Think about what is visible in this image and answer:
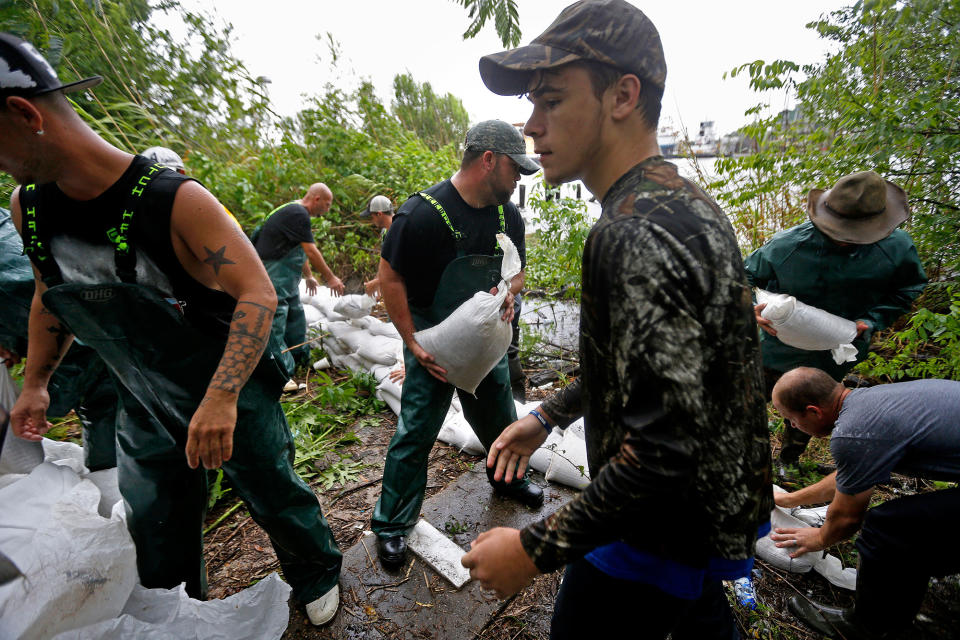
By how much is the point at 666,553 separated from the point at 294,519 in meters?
1.37

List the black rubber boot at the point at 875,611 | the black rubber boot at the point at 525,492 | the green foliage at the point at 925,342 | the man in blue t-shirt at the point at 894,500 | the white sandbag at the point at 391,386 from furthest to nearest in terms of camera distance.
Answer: the white sandbag at the point at 391,386 < the black rubber boot at the point at 525,492 < the green foliage at the point at 925,342 < the black rubber boot at the point at 875,611 < the man in blue t-shirt at the point at 894,500

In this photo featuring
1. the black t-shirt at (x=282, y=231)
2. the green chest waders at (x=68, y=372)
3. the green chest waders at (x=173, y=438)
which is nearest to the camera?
the green chest waders at (x=173, y=438)

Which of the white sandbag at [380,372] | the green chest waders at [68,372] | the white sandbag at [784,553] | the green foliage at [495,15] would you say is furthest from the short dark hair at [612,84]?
the green foliage at [495,15]

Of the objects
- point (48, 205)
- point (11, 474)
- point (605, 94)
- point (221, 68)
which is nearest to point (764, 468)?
point (605, 94)

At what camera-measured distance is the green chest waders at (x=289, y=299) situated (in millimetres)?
3746

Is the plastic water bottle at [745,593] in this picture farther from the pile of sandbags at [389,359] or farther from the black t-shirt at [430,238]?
the black t-shirt at [430,238]

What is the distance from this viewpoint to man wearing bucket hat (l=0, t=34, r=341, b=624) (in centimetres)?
110

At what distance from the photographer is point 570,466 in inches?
94.9

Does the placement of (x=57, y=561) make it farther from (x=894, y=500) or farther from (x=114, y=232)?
(x=894, y=500)

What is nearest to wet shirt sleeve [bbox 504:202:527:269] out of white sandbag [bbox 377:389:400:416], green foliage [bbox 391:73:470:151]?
white sandbag [bbox 377:389:400:416]

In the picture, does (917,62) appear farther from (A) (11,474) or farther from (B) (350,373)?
(A) (11,474)

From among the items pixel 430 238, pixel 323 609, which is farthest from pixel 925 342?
pixel 323 609

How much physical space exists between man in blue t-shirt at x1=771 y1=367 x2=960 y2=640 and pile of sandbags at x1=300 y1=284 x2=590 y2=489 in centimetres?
117

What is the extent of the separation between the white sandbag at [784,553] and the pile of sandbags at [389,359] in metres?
0.87
